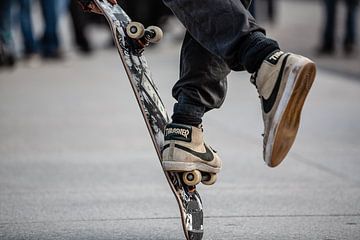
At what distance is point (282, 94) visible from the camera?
3449 mm

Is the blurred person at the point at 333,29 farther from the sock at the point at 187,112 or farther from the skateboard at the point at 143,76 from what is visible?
the sock at the point at 187,112

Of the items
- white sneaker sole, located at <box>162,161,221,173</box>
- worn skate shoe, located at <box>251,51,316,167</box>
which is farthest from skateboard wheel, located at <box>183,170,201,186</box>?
worn skate shoe, located at <box>251,51,316,167</box>

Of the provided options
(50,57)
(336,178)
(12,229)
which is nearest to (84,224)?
(12,229)

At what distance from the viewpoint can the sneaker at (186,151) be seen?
147 inches

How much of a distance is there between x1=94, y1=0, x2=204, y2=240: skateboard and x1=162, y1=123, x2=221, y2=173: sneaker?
2.6 inches

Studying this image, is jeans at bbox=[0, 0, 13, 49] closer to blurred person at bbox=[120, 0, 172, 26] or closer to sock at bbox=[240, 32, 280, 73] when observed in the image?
blurred person at bbox=[120, 0, 172, 26]

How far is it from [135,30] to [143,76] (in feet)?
0.67

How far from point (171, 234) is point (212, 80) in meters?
0.65

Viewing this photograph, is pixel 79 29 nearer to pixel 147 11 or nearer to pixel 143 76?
pixel 147 11

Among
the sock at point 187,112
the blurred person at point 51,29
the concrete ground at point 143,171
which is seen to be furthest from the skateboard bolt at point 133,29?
the blurred person at point 51,29

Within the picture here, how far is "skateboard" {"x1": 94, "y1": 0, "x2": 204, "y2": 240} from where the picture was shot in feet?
12.3

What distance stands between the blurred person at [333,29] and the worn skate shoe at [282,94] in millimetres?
8988

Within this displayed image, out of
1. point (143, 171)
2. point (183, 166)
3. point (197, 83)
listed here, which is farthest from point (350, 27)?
point (183, 166)

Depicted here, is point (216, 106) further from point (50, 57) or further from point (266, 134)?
point (50, 57)
